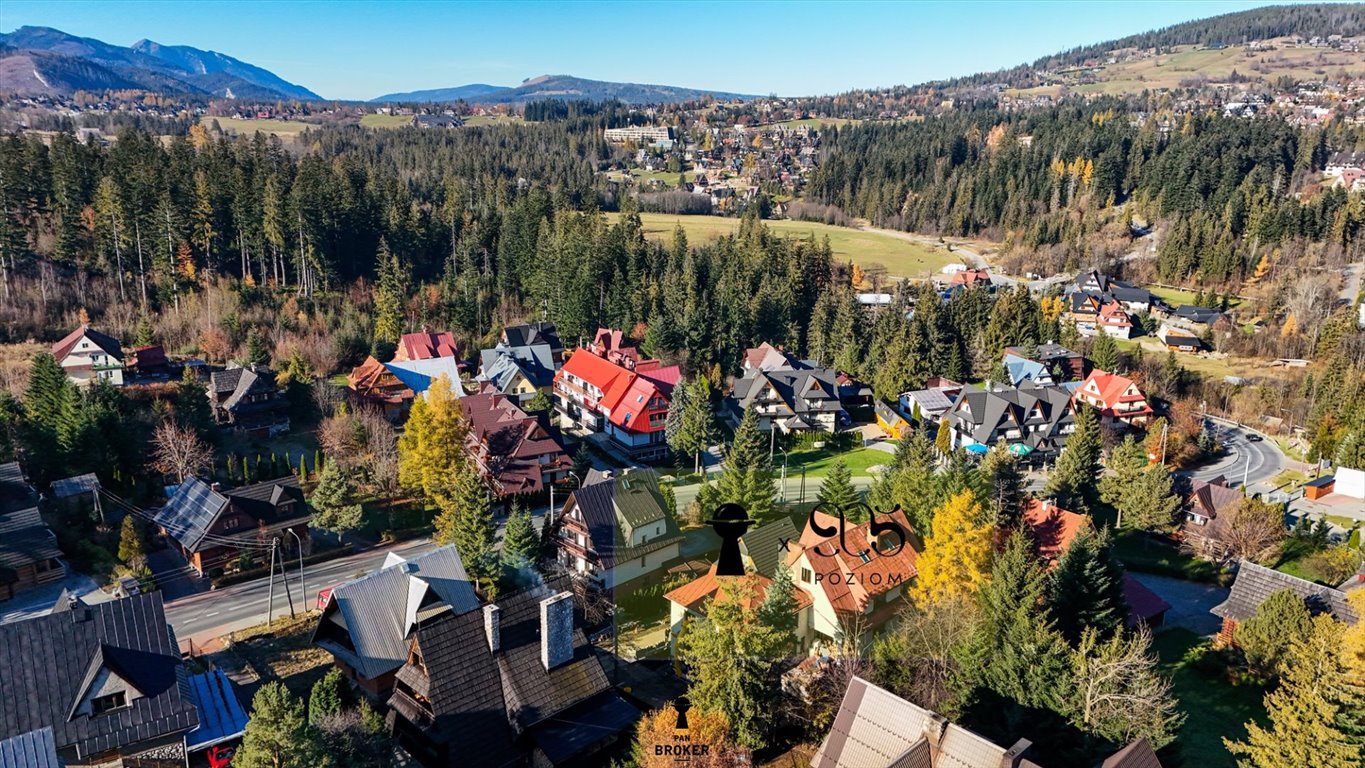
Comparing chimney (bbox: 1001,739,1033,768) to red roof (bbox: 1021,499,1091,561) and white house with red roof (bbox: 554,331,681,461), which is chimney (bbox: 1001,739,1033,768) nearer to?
red roof (bbox: 1021,499,1091,561)

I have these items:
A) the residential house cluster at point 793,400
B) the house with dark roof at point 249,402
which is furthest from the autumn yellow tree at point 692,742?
the house with dark roof at point 249,402

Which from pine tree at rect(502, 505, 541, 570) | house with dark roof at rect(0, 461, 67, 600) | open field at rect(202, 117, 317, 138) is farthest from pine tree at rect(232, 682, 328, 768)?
open field at rect(202, 117, 317, 138)

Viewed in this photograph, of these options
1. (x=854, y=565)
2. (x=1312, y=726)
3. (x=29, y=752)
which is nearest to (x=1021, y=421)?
(x=854, y=565)

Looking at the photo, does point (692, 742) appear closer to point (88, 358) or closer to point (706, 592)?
point (706, 592)

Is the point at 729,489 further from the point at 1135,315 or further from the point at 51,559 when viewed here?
the point at 1135,315

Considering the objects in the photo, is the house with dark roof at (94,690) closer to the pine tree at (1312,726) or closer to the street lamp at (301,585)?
the street lamp at (301,585)

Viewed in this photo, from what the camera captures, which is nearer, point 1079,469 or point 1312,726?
point 1312,726
